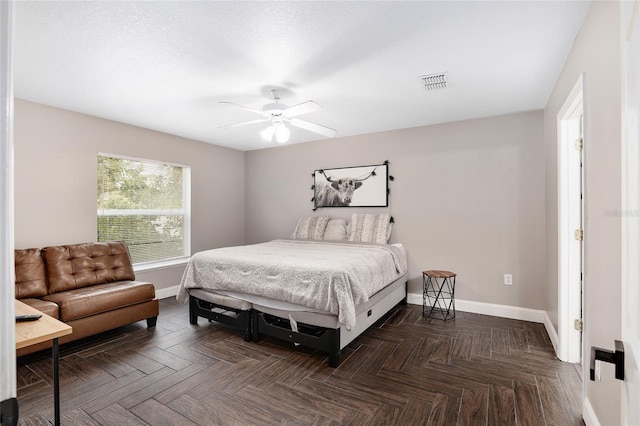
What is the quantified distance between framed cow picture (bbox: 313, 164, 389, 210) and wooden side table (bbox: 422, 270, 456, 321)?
1.20m

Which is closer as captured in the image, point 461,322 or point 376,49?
point 376,49

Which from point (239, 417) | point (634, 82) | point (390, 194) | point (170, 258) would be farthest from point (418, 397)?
point (170, 258)

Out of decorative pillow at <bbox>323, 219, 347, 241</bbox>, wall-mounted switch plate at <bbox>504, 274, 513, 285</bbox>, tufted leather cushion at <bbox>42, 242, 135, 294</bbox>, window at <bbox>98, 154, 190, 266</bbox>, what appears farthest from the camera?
decorative pillow at <bbox>323, 219, 347, 241</bbox>

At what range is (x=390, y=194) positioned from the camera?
177 inches

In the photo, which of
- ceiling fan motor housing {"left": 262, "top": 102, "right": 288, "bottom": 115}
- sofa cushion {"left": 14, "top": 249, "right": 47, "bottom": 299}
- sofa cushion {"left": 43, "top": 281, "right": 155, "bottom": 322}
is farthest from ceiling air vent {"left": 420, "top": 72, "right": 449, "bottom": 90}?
sofa cushion {"left": 14, "top": 249, "right": 47, "bottom": 299}

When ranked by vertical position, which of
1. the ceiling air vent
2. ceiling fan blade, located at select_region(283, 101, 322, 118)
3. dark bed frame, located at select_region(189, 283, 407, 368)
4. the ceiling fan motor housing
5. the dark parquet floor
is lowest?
the dark parquet floor

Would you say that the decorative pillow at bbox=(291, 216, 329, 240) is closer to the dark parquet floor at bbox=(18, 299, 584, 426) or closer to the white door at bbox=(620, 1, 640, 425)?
the dark parquet floor at bbox=(18, 299, 584, 426)

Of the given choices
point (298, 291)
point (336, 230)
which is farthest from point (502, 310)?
point (298, 291)

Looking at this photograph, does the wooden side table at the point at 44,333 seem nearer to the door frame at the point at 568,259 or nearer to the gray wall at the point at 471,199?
the door frame at the point at 568,259

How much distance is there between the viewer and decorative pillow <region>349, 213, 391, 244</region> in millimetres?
4246

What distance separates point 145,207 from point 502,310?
484 centimetres

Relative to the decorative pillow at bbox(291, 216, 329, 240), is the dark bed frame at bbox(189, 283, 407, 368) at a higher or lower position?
lower

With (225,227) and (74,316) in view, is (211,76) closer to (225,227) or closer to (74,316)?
(74,316)

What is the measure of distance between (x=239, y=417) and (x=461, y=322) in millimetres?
2649
